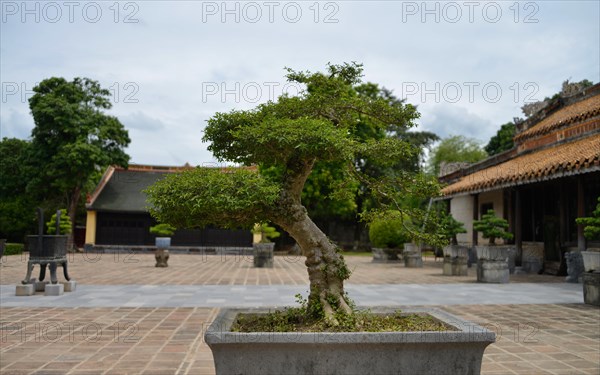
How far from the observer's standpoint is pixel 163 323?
6.43m

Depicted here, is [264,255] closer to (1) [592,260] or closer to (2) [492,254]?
(2) [492,254]

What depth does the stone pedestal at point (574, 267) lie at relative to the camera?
1217 centimetres

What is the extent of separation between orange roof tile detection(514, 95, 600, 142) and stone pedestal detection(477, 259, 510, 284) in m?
5.51

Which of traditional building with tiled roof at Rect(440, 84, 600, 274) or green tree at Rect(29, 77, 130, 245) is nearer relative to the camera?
traditional building with tiled roof at Rect(440, 84, 600, 274)

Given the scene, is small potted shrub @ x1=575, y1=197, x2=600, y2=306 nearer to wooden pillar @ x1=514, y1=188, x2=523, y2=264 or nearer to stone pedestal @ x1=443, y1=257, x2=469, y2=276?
stone pedestal @ x1=443, y1=257, x2=469, y2=276

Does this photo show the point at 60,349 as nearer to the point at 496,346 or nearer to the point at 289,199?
the point at 289,199

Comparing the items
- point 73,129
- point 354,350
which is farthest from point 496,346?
point 73,129

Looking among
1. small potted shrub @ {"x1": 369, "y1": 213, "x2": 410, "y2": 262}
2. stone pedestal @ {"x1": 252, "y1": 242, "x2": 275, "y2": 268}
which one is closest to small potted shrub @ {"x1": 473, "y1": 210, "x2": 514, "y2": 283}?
small potted shrub @ {"x1": 369, "y1": 213, "x2": 410, "y2": 262}

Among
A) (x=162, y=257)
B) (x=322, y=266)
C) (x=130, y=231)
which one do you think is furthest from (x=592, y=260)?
(x=130, y=231)

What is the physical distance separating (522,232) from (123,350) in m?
14.8

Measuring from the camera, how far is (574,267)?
12.2 m

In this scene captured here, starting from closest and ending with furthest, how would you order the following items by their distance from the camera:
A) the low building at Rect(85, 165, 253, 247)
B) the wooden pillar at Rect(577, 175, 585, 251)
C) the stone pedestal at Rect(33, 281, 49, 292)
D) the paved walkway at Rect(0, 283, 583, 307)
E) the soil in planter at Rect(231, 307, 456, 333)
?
the soil in planter at Rect(231, 307, 456, 333) → the paved walkway at Rect(0, 283, 583, 307) → the stone pedestal at Rect(33, 281, 49, 292) → the wooden pillar at Rect(577, 175, 585, 251) → the low building at Rect(85, 165, 253, 247)

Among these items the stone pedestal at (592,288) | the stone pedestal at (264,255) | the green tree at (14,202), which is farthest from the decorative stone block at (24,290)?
the green tree at (14,202)

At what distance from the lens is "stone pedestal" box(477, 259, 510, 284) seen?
11852mm
